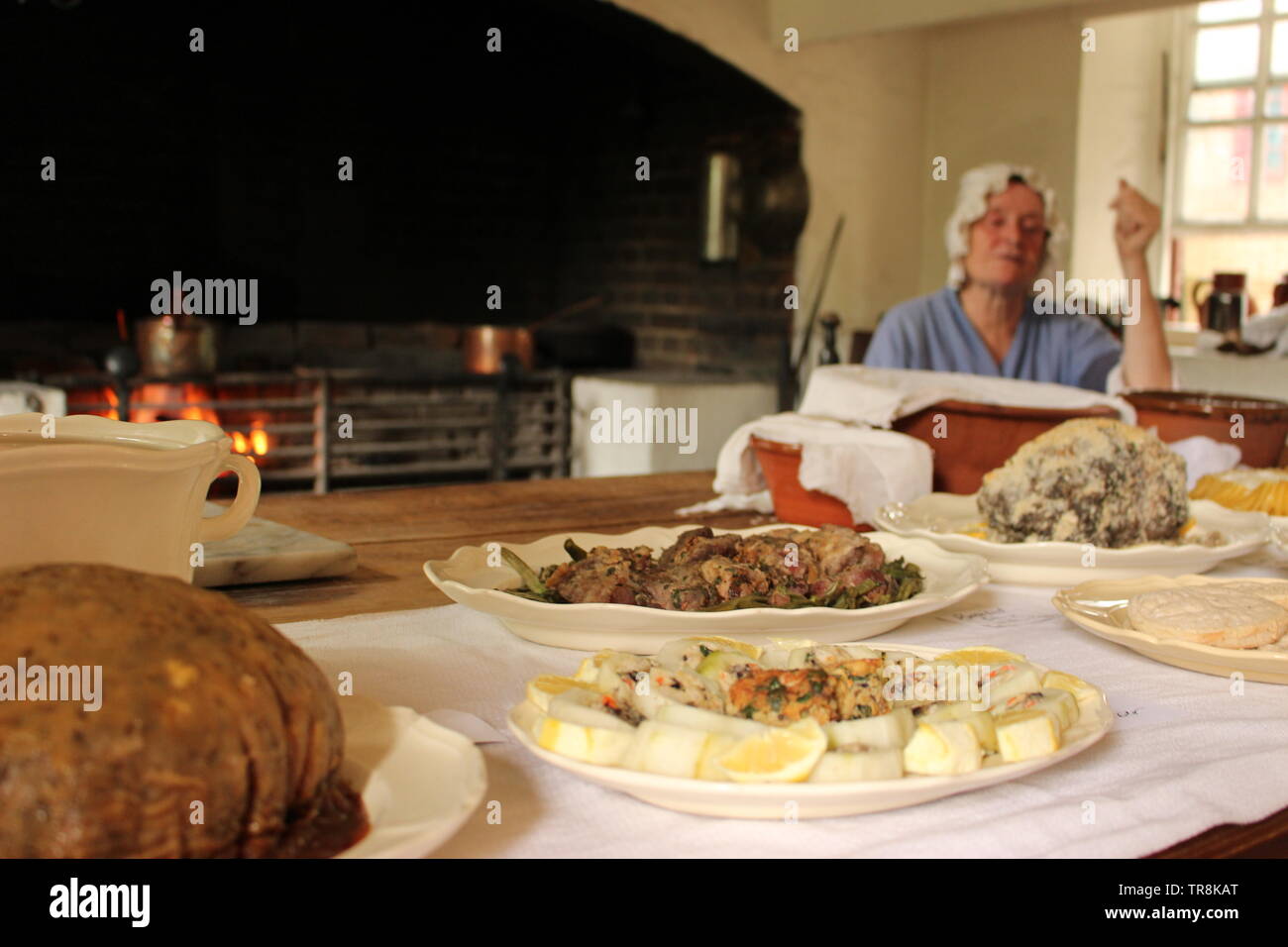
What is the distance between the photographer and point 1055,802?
58 cm

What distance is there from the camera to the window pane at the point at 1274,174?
14.6 feet

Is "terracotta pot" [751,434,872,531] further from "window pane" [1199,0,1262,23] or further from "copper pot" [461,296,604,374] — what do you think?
"window pane" [1199,0,1262,23]

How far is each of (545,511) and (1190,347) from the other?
355 centimetres

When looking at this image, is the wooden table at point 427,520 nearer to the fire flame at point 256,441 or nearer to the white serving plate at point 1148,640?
the white serving plate at point 1148,640

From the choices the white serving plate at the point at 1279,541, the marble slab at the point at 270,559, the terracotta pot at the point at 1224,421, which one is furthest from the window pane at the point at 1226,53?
the marble slab at the point at 270,559

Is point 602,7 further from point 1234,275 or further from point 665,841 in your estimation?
point 665,841

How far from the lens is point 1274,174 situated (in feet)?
14.7

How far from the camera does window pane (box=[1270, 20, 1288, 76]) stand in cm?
444

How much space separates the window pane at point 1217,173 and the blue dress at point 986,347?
7.48 feet

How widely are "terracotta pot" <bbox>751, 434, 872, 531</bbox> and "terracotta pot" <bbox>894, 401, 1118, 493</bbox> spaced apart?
0.15 meters

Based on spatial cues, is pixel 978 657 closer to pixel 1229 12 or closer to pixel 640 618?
pixel 640 618
